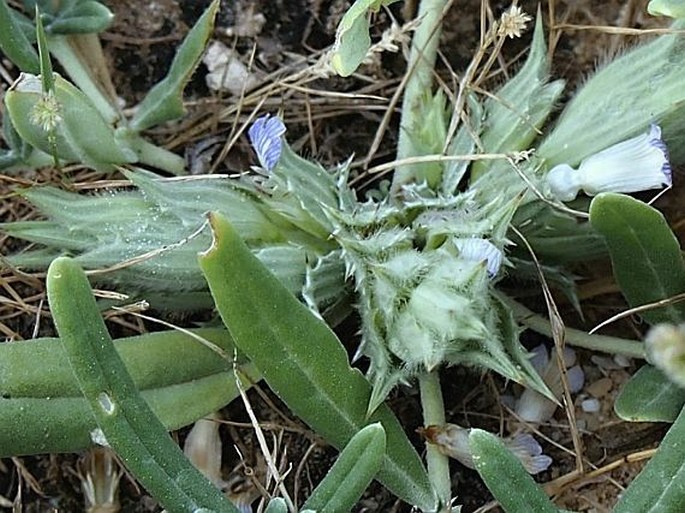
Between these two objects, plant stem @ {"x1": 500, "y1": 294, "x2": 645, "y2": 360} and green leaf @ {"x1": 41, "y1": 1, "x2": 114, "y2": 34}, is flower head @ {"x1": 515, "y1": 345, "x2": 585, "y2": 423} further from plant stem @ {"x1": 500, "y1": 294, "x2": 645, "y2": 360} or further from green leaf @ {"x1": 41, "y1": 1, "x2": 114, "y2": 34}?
green leaf @ {"x1": 41, "y1": 1, "x2": 114, "y2": 34}

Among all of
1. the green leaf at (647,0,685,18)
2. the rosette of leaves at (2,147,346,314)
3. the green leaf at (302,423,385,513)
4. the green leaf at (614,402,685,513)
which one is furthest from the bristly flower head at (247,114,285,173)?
the green leaf at (614,402,685,513)

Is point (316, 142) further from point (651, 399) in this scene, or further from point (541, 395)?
point (651, 399)

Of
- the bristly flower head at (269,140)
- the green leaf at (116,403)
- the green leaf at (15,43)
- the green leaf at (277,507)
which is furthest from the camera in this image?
the green leaf at (15,43)

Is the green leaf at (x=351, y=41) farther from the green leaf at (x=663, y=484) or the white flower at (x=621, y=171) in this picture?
the green leaf at (x=663, y=484)

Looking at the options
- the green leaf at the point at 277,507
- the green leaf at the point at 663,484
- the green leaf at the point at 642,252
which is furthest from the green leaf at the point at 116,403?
the green leaf at the point at 642,252

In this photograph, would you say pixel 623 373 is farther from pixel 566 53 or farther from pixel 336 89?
pixel 336 89

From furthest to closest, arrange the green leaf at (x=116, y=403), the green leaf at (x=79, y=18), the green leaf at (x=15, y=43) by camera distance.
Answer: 1. the green leaf at (x=79, y=18)
2. the green leaf at (x=15, y=43)
3. the green leaf at (x=116, y=403)
